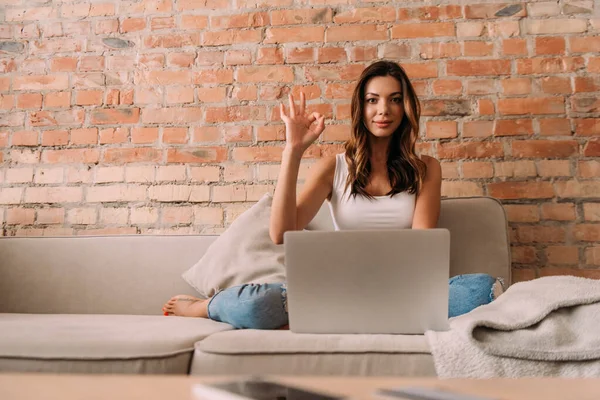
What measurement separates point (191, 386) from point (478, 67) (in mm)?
1909

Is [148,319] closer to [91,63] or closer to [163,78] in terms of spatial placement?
[163,78]

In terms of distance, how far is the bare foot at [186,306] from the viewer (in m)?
1.57

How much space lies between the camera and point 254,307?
4.32 ft

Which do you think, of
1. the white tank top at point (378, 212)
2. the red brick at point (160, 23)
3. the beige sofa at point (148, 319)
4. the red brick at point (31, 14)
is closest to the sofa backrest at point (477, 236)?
the beige sofa at point (148, 319)

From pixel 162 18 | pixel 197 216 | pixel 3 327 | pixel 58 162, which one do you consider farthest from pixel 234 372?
pixel 162 18

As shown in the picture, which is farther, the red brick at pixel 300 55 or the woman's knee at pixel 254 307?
the red brick at pixel 300 55

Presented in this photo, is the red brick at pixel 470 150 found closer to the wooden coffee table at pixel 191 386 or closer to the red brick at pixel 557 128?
the red brick at pixel 557 128

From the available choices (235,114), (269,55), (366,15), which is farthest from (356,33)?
(235,114)

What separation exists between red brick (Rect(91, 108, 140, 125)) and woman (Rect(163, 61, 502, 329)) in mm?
784

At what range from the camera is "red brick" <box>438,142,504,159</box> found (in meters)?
2.05

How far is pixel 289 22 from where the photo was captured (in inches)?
85.7

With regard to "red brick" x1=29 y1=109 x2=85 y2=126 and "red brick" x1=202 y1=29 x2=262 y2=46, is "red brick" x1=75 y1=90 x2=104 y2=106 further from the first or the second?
"red brick" x1=202 y1=29 x2=262 y2=46

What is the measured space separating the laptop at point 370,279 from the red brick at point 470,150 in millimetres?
1196

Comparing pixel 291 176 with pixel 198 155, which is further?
pixel 198 155
